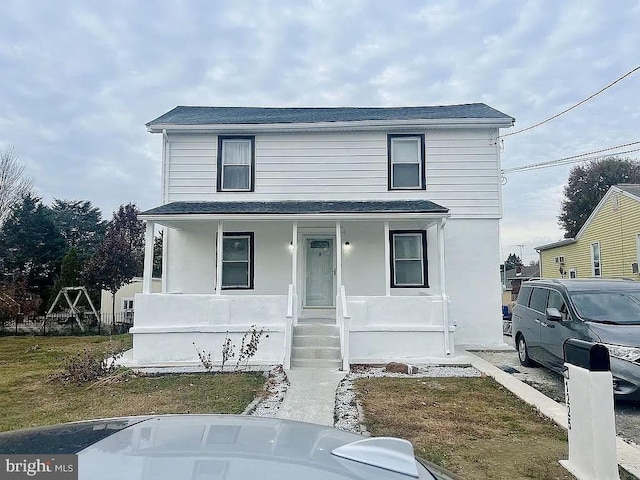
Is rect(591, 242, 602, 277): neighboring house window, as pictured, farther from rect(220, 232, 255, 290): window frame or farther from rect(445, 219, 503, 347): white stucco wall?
rect(220, 232, 255, 290): window frame

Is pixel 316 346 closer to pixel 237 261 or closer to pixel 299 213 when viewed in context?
pixel 299 213

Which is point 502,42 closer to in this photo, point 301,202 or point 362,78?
point 362,78

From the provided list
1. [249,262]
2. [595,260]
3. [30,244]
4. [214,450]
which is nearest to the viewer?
[214,450]

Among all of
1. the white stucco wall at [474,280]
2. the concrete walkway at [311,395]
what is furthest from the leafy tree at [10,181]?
the white stucco wall at [474,280]

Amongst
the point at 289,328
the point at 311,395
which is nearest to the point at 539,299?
the point at 311,395

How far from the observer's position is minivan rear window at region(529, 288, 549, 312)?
8.14m

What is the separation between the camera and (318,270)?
11758 mm

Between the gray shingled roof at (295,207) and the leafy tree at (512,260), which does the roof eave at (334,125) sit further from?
the leafy tree at (512,260)

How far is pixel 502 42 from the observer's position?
13.1 m

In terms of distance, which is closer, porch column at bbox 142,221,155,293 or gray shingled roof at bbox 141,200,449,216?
porch column at bbox 142,221,155,293

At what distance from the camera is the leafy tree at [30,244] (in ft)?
85.4

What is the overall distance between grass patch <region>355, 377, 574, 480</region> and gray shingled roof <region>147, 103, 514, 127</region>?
24.1 ft

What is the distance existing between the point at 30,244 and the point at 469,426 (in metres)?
29.0

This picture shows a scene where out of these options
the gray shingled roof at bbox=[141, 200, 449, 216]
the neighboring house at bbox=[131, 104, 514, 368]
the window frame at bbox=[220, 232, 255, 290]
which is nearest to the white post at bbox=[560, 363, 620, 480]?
the gray shingled roof at bbox=[141, 200, 449, 216]
